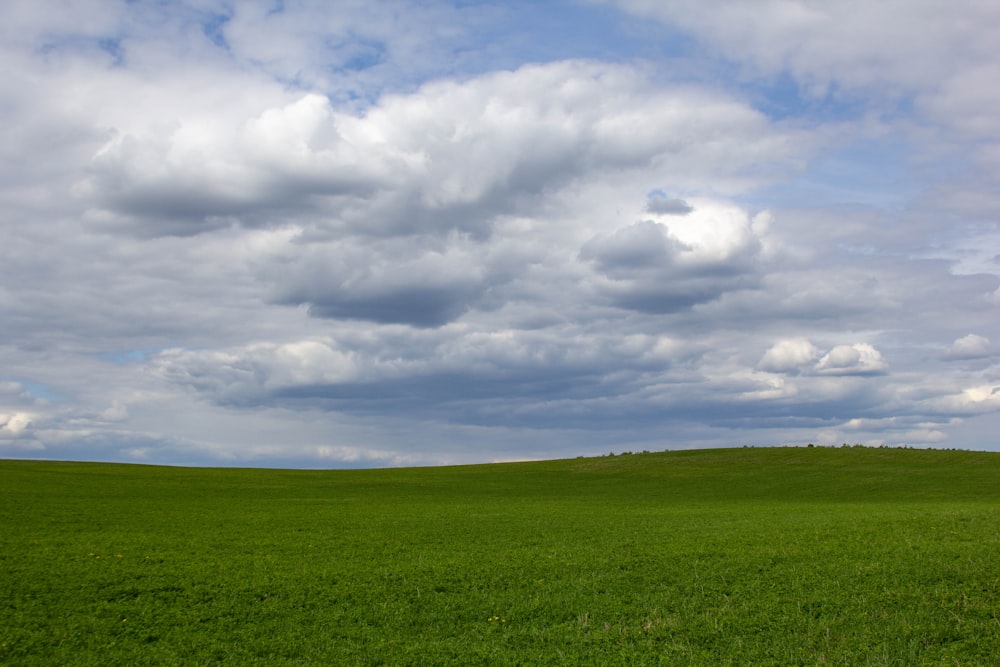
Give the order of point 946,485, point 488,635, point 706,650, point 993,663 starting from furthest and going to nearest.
Answer: point 946,485, point 488,635, point 706,650, point 993,663

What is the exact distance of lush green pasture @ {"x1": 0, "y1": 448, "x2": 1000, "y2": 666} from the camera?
1366 cm

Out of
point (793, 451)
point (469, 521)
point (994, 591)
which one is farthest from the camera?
point (793, 451)

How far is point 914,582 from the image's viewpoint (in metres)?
16.8

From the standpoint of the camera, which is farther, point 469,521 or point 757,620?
point 469,521

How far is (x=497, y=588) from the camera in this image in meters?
17.7

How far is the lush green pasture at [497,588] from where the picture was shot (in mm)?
13664

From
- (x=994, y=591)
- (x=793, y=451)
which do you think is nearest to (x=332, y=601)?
(x=994, y=591)

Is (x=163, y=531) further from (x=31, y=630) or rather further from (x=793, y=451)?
(x=793, y=451)

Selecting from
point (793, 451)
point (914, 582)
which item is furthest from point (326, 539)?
point (793, 451)

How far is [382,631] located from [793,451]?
7683 centimetres

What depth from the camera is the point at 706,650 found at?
13.7 m

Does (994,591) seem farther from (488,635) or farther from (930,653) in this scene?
(488,635)

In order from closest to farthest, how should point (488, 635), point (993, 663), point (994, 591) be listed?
point (993, 663) → point (488, 635) → point (994, 591)

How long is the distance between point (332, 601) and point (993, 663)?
Result: 12641 millimetres
